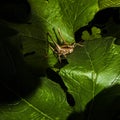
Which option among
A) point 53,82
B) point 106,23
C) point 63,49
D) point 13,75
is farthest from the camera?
point 106,23

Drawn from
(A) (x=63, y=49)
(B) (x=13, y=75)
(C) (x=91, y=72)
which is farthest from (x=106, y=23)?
(B) (x=13, y=75)

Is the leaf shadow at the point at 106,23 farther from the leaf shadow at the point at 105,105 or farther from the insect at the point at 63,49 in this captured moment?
the leaf shadow at the point at 105,105

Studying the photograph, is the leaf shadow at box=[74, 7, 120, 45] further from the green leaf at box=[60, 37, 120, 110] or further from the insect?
the green leaf at box=[60, 37, 120, 110]

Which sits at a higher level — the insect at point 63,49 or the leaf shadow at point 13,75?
the leaf shadow at point 13,75

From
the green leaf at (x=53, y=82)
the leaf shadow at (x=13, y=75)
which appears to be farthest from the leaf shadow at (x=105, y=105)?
the leaf shadow at (x=13, y=75)

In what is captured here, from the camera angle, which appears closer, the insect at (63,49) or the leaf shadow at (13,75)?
the leaf shadow at (13,75)

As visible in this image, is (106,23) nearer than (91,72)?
No

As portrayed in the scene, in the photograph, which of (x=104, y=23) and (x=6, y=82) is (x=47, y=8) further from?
(x=6, y=82)

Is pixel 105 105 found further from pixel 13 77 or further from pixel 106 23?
pixel 106 23
